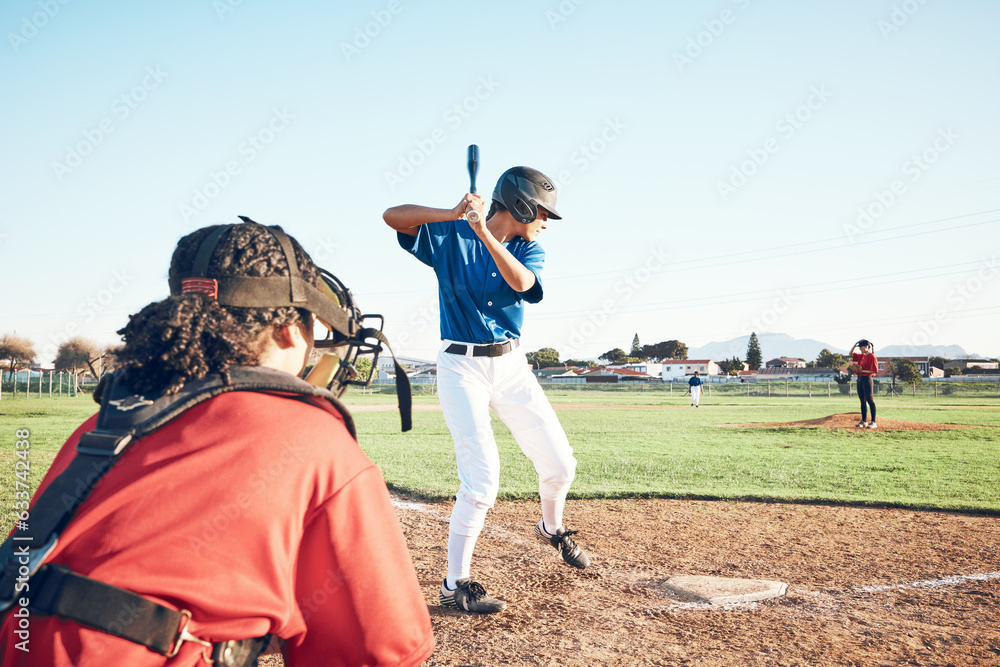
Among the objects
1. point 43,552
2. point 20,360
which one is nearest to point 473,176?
point 43,552

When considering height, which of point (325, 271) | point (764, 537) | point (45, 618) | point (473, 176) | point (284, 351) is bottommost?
point (764, 537)

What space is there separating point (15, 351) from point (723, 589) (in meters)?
57.5

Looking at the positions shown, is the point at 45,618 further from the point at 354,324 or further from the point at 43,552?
the point at 354,324

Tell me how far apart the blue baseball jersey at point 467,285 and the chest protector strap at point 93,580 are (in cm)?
254

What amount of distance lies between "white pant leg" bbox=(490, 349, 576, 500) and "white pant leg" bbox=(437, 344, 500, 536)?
16 centimetres

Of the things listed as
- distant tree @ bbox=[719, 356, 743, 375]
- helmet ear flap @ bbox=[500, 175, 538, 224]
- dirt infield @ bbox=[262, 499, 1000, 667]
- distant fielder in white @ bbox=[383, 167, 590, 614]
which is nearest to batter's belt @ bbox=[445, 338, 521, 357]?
distant fielder in white @ bbox=[383, 167, 590, 614]

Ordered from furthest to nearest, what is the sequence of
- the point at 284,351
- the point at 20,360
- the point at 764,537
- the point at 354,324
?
1. the point at 20,360
2. the point at 764,537
3. the point at 354,324
4. the point at 284,351

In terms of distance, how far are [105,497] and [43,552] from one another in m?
0.12

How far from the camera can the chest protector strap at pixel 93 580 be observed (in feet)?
3.62

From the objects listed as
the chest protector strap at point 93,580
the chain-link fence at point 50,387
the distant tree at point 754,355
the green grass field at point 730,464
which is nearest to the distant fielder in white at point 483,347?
the chest protector strap at point 93,580

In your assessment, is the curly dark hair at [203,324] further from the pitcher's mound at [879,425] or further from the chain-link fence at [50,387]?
the chain-link fence at [50,387]

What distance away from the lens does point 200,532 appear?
1134mm

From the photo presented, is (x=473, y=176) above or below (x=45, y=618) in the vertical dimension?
above

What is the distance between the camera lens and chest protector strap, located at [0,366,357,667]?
1.10m
